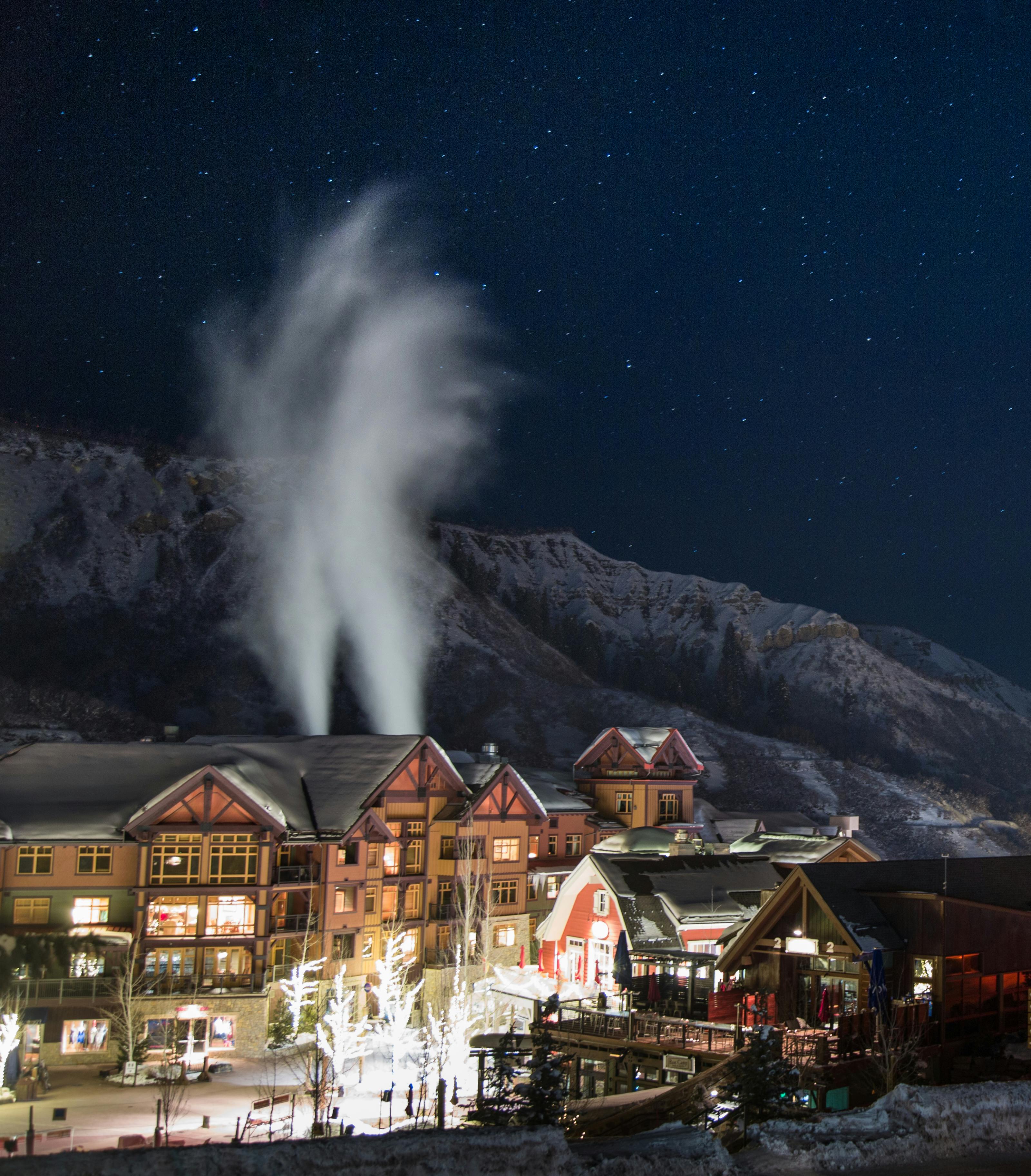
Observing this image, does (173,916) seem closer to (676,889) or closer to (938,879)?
(676,889)

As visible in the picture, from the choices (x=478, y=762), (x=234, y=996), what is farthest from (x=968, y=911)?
(x=478, y=762)

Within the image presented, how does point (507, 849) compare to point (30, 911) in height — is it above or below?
above

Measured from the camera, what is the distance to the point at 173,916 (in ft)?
146

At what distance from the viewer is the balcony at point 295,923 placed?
46.0m

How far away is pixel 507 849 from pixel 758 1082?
119 feet

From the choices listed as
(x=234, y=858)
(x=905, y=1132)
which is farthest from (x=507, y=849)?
(x=905, y=1132)

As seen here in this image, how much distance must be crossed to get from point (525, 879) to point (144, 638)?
10760cm

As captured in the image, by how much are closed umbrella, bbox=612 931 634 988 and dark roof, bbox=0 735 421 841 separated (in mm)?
17034

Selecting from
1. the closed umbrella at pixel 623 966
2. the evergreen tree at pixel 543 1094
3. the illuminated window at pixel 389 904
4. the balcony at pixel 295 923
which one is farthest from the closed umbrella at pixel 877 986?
the illuminated window at pixel 389 904

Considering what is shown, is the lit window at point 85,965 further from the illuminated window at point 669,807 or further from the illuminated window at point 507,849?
the illuminated window at point 669,807

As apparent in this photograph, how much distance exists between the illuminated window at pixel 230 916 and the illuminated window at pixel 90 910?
411 centimetres

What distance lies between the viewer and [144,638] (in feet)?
502

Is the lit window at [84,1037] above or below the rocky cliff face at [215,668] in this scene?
below

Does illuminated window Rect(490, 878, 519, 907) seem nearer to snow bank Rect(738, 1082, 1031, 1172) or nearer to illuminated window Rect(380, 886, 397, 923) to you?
illuminated window Rect(380, 886, 397, 923)
